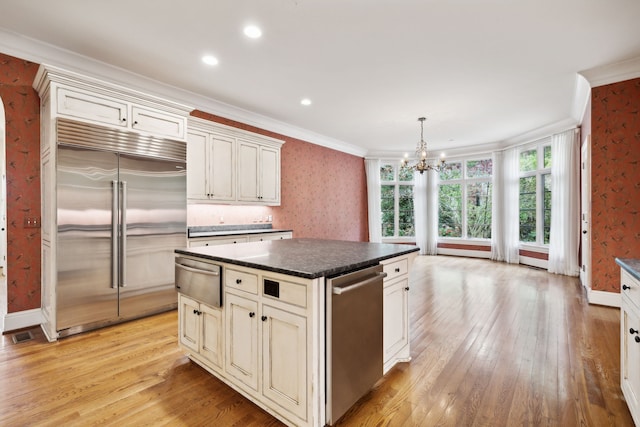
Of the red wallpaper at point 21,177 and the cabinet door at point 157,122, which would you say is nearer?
the red wallpaper at point 21,177

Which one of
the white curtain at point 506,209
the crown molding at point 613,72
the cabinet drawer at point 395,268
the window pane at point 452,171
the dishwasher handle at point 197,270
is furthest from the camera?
the window pane at point 452,171

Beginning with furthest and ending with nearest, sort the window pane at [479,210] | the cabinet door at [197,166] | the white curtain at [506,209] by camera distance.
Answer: the window pane at [479,210], the white curtain at [506,209], the cabinet door at [197,166]

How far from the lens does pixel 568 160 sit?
18.2 feet

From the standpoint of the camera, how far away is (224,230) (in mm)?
4934

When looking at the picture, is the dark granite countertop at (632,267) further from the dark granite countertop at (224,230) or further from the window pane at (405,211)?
the window pane at (405,211)

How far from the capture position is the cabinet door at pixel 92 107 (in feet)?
9.52

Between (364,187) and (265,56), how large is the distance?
5.55 metres

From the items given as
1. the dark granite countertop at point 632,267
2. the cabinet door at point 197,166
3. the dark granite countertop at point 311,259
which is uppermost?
the cabinet door at point 197,166

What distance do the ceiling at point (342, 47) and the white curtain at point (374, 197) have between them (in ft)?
11.4

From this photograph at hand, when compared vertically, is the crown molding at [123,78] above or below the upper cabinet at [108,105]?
above

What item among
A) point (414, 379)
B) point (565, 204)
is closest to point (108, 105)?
point (414, 379)

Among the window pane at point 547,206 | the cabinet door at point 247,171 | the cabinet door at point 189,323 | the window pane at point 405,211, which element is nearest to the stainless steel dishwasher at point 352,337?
the cabinet door at point 189,323

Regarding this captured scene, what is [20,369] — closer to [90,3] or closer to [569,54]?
[90,3]

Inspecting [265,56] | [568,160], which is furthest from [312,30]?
[568,160]
